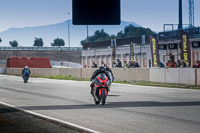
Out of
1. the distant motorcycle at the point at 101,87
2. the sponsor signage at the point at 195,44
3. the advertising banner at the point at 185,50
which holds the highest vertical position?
the sponsor signage at the point at 195,44

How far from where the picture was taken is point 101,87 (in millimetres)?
16031

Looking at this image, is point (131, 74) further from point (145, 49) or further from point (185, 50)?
point (145, 49)

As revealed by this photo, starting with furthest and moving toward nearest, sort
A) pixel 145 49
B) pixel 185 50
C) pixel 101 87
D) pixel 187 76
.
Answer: pixel 145 49 < pixel 185 50 < pixel 187 76 < pixel 101 87

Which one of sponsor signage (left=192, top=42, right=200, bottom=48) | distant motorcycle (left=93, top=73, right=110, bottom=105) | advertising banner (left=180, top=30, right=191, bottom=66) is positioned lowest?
distant motorcycle (left=93, top=73, right=110, bottom=105)

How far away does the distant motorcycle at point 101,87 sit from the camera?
1598cm

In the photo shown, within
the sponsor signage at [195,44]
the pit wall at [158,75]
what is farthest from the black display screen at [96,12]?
the sponsor signage at [195,44]

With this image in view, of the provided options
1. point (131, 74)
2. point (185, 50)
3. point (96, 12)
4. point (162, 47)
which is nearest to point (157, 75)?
point (131, 74)

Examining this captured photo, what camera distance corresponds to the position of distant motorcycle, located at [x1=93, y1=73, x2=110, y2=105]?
16.0 m

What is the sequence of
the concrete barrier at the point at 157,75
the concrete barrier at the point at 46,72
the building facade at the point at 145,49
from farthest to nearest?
the concrete barrier at the point at 46,72 < the building facade at the point at 145,49 < the concrete barrier at the point at 157,75

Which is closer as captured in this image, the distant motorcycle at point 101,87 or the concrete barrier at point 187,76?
the distant motorcycle at point 101,87

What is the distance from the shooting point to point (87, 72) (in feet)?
148

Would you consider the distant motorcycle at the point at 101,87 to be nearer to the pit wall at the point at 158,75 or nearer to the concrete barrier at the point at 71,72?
the pit wall at the point at 158,75

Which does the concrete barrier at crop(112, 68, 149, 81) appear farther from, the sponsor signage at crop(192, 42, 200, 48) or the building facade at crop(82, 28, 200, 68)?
the sponsor signage at crop(192, 42, 200, 48)

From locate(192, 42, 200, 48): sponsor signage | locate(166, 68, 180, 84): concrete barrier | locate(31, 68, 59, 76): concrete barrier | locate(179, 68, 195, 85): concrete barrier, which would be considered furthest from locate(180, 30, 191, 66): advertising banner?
locate(31, 68, 59, 76): concrete barrier
